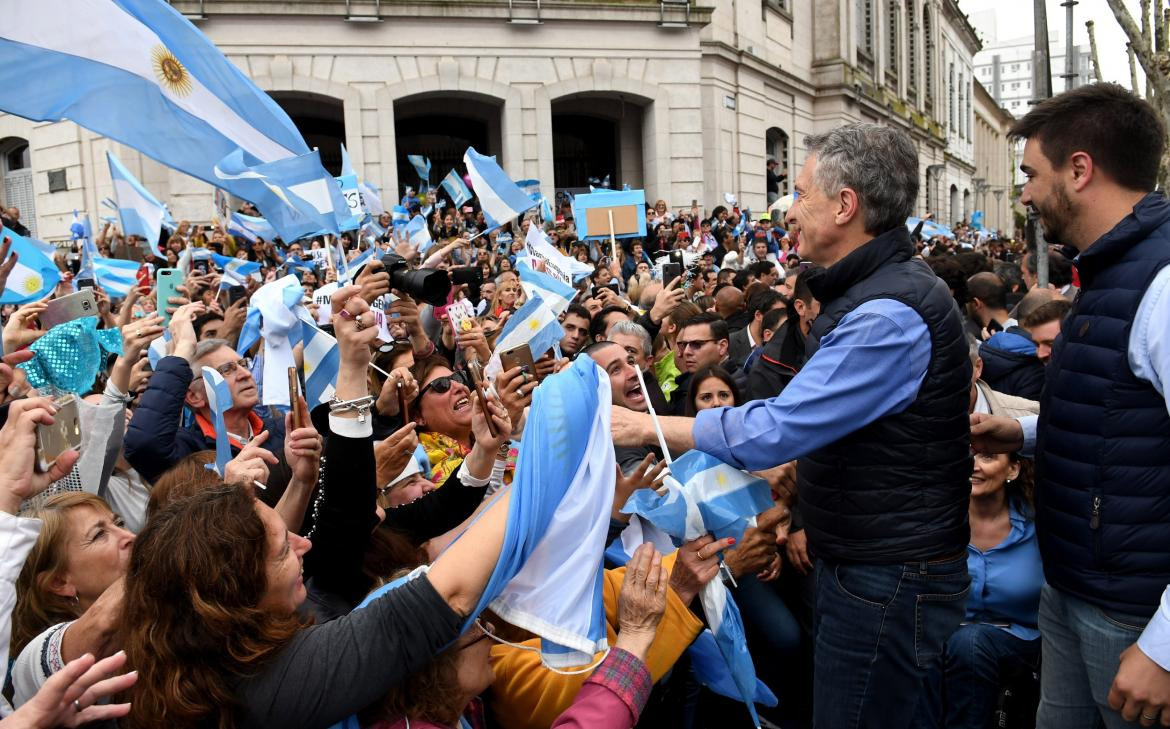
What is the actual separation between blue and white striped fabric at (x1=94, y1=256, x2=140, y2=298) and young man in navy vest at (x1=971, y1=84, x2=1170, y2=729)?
7.27 m

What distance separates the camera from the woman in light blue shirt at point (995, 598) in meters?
3.53

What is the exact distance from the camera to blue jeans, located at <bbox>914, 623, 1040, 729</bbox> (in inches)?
139

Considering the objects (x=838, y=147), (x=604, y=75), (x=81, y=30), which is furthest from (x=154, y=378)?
(x=604, y=75)

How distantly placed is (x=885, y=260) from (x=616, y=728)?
4.63 ft

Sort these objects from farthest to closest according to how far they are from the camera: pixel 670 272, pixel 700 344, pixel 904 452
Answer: pixel 670 272
pixel 700 344
pixel 904 452

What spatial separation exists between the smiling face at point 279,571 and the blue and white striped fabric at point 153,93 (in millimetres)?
3085

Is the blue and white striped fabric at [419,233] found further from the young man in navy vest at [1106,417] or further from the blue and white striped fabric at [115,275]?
the young man in navy vest at [1106,417]

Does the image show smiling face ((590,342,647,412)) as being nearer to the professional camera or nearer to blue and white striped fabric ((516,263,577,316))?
blue and white striped fabric ((516,263,577,316))

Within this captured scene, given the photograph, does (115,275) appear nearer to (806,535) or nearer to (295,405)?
(295,405)

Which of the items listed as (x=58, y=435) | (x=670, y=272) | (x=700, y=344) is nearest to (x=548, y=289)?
(x=700, y=344)

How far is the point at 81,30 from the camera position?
4.05m

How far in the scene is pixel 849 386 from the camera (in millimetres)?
2256

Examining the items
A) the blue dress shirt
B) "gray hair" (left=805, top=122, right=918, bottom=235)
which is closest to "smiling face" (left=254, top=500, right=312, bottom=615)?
the blue dress shirt

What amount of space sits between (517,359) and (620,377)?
136cm
